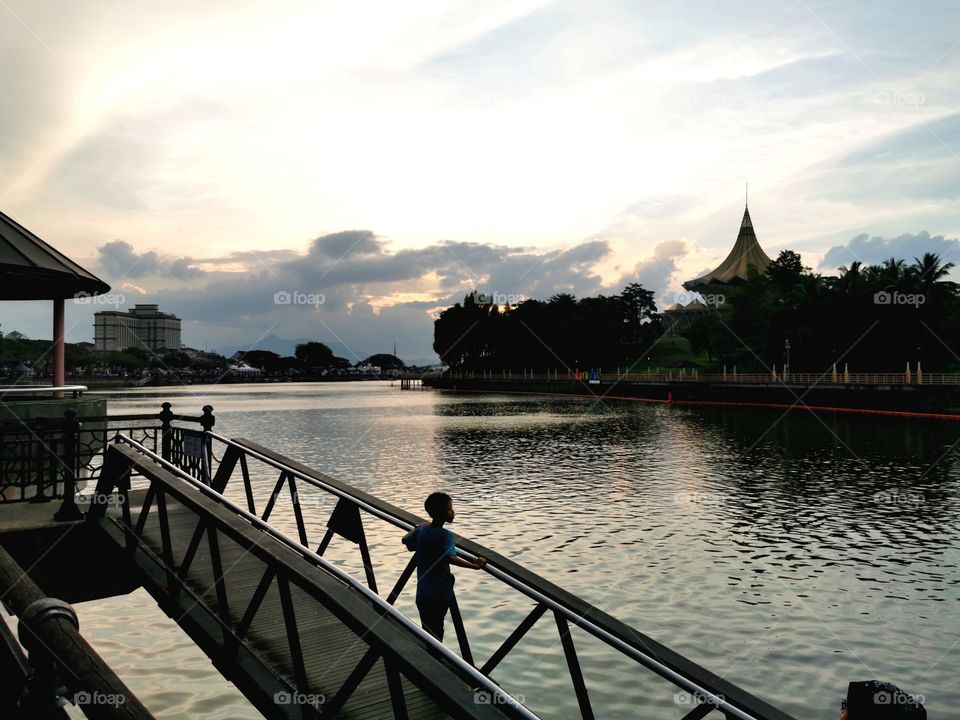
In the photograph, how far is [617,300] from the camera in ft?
404

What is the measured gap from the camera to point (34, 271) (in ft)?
44.1

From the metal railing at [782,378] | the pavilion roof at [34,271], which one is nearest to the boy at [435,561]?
the pavilion roof at [34,271]

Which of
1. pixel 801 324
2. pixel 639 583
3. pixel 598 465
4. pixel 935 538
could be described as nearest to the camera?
pixel 639 583

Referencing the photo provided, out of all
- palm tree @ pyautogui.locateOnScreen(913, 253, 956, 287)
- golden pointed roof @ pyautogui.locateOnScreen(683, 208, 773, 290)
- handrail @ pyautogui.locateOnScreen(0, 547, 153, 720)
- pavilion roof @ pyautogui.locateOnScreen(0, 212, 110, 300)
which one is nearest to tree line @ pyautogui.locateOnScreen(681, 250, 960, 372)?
palm tree @ pyautogui.locateOnScreen(913, 253, 956, 287)

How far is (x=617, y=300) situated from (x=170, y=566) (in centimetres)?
11949

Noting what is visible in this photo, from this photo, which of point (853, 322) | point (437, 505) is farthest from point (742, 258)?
point (437, 505)

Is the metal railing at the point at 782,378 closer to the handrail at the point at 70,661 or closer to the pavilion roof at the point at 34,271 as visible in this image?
the pavilion roof at the point at 34,271

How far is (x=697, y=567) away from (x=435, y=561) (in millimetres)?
7811

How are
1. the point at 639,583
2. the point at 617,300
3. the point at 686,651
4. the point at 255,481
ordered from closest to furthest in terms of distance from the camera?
the point at 686,651
the point at 639,583
the point at 255,481
the point at 617,300

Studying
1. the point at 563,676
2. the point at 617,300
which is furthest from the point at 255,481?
the point at 617,300

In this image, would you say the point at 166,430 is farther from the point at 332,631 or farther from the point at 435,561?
the point at 435,561

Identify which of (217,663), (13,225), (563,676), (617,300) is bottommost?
(563,676)

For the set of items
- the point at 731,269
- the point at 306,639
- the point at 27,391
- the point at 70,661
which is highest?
the point at 731,269

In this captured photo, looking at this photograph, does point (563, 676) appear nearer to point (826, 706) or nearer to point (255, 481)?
point (826, 706)
